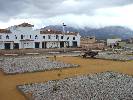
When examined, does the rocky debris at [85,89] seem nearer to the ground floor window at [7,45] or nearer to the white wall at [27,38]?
the ground floor window at [7,45]

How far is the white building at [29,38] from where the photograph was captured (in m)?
69.9

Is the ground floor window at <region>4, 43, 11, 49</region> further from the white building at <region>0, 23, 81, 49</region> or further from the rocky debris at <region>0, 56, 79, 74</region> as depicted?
the rocky debris at <region>0, 56, 79, 74</region>

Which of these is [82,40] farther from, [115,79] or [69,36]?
[115,79]

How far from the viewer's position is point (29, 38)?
242 feet

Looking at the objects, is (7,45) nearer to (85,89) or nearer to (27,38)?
(27,38)

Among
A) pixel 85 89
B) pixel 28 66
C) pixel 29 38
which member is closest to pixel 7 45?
pixel 29 38

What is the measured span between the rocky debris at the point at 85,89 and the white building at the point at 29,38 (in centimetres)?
5093

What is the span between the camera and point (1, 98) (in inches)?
634

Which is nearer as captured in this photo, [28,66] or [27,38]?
[28,66]

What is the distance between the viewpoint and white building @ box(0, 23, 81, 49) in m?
69.9

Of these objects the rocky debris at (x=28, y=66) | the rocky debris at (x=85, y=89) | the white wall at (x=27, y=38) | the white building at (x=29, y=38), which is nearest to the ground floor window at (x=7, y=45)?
the white building at (x=29, y=38)

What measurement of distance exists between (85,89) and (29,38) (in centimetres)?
5802

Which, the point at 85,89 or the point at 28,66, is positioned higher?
the point at 28,66

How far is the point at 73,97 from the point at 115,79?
6.87 metres
